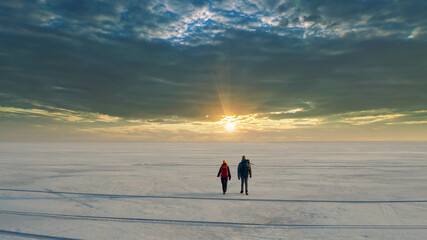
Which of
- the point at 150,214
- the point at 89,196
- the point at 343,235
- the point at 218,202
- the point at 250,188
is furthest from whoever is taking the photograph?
the point at 250,188

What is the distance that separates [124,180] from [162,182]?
2585 mm

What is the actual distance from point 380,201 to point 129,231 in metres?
9.49

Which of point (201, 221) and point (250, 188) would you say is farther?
point (250, 188)

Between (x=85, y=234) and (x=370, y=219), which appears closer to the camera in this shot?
(x=85, y=234)

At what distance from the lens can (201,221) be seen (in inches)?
320

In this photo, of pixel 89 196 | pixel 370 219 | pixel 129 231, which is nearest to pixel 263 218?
pixel 370 219

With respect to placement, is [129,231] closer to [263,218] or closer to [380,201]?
[263,218]

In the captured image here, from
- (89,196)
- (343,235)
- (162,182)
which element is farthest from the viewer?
(162,182)

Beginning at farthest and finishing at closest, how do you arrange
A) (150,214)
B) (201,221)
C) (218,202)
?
1. (218,202)
2. (150,214)
3. (201,221)

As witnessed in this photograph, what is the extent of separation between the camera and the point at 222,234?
23.1 ft

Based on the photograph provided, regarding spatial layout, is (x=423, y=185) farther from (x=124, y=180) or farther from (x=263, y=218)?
(x=124, y=180)

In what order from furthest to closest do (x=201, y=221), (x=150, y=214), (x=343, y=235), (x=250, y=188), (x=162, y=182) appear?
(x=162, y=182), (x=250, y=188), (x=150, y=214), (x=201, y=221), (x=343, y=235)

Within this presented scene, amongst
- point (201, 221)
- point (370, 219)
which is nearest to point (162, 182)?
point (201, 221)

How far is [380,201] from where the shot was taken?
1068 centimetres
